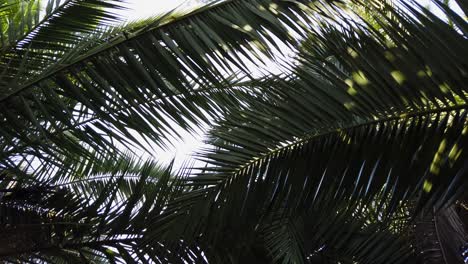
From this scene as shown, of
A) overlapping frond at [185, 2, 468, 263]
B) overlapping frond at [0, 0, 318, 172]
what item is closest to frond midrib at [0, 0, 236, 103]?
overlapping frond at [0, 0, 318, 172]

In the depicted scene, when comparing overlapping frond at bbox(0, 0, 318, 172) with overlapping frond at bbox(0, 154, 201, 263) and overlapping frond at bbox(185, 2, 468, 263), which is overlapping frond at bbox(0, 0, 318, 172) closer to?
overlapping frond at bbox(185, 2, 468, 263)

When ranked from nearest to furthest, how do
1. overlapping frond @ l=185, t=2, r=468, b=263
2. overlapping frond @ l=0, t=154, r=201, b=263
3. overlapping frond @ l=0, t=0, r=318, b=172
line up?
overlapping frond @ l=185, t=2, r=468, b=263, overlapping frond @ l=0, t=0, r=318, b=172, overlapping frond @ l=0, t=154, r=201, b=263

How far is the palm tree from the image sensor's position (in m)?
1.95

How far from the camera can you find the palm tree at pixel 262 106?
6.39ft

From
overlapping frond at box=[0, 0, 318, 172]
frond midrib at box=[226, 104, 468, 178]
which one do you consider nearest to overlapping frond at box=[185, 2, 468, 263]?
frond midrib at box=[226, 104, 468, 178]

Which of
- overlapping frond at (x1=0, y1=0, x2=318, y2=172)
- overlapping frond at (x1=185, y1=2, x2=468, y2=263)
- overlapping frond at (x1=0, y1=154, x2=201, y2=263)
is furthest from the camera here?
overlapping frond at (x1=0, y1=154, x2=201, y2=263)

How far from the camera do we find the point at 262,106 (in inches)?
101

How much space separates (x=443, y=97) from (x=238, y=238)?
1379 mm

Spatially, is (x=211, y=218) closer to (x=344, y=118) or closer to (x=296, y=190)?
(x=296, y=190)

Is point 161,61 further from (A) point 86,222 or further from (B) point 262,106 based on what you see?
(A) point 86,222

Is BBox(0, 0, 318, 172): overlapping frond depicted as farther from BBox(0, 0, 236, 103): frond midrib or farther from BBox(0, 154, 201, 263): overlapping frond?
BBox(0, 154, 201, 263): overlapping frond

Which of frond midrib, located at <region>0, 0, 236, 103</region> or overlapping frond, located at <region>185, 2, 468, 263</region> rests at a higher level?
frond midrib, located at <region>0, 0, 236, 103</region>

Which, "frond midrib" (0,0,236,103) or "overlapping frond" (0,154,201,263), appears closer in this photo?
"frond midrib" (0,0,236,103)

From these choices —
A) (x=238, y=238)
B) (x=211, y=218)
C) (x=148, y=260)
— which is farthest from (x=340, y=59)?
(x=148, y=260)
